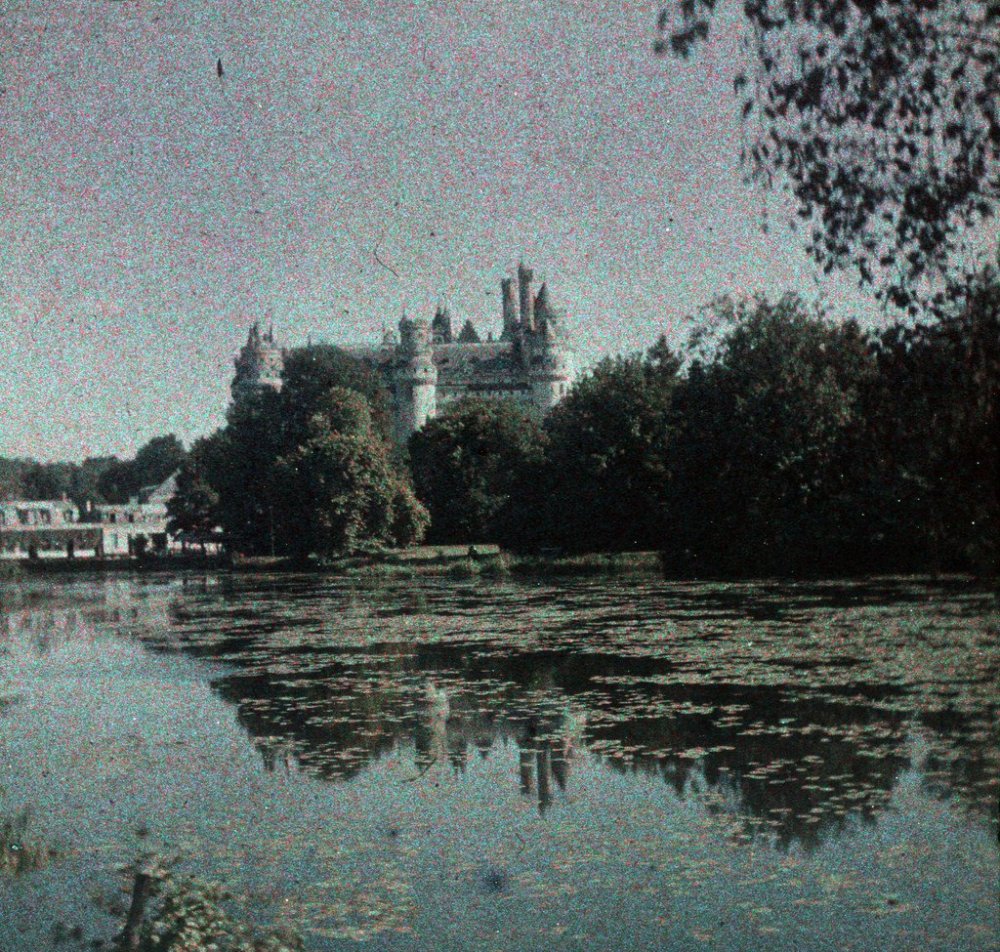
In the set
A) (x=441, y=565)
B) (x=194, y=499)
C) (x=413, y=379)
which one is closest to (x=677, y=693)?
(x=441, y=565)

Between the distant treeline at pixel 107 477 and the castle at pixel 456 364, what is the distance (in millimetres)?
15707

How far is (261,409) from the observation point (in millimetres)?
60406

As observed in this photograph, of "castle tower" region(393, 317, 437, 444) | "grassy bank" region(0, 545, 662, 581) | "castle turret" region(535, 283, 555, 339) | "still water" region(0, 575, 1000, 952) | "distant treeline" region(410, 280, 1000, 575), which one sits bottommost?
"still water" region(0, 575, 1000, 952)

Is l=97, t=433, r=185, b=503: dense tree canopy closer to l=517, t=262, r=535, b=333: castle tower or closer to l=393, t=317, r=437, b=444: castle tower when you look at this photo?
l=393, t=317, r=437, b=444: castle tower

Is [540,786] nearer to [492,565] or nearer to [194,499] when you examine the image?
[492,565]

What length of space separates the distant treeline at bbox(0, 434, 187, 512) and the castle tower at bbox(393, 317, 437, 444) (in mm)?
23768

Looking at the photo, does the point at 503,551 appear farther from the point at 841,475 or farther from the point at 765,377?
the point at 841,475

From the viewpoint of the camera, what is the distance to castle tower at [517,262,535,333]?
5193 inches

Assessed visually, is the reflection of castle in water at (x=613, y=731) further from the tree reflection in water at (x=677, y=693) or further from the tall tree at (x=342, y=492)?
the tall tree at (x=342, y=492)

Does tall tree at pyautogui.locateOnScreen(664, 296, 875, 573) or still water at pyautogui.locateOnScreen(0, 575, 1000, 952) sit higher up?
tall tree at pyautogui.locateOnScreen(664, 296, 875, 573)

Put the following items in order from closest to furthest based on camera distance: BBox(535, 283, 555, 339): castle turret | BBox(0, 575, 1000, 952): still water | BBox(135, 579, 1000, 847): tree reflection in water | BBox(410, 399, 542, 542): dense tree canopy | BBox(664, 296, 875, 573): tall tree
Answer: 1. BBox(0, 575, 1000, 952): still water
2. BBox(135, 579, 1000, 847): tree reflection in water
3. BBox(664, 296, 875, 573): tall tree
4. BBox(410, 399, 542, 542): dense tree canopy
5. BBox(535, 283, 555, 339): castle turret

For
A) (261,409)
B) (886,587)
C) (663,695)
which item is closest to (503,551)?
(261,409)

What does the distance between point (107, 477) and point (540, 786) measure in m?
131

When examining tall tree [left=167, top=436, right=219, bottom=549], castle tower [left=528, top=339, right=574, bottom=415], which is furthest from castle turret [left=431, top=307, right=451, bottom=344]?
tall tree [left=167, top=436, right=219, bottom=549]
